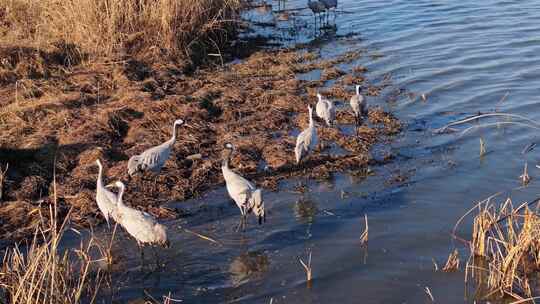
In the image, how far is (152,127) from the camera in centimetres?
1012

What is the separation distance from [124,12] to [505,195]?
8229 mm

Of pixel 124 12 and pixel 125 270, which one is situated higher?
pixel 124 12

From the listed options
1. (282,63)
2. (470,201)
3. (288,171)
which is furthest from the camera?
(282,63)

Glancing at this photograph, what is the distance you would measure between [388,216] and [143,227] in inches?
115

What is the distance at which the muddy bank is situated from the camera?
27.8 ft

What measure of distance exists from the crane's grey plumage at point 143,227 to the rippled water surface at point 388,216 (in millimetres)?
337

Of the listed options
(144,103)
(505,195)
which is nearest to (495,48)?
(505,195)

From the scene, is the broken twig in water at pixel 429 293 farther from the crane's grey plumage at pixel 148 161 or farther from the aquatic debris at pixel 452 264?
the crane's grey plumage at pixel 148 161

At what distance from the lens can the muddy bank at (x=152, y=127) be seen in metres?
8.46

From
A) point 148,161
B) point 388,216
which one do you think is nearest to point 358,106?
point 388,216

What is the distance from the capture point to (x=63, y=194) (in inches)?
323

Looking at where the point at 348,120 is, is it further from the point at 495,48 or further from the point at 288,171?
the point at 495,48

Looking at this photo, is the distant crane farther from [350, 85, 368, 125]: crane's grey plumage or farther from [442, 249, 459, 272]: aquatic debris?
[350, 85, 368, 125]: crane's grey plumage

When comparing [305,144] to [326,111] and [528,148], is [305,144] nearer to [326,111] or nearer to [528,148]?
[326,111]
